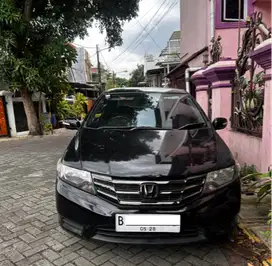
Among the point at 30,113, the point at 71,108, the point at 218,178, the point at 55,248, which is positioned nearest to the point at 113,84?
the point at 71,108

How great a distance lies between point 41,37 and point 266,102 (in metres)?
9.01

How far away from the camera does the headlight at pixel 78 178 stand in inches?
77.1

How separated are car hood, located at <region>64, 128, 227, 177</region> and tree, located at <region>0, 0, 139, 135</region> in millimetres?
7284

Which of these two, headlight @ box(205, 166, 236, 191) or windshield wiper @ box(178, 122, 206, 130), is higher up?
windshield wiper @ box(178, 122, 206, 130)

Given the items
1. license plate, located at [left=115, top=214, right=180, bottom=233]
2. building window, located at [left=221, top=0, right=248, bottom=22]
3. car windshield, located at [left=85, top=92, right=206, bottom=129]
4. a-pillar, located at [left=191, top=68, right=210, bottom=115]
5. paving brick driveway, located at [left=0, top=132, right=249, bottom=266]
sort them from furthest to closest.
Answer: building window, located at [left=221, top=0, right=248, bottom=22]
a-pillar, located at [left=191, top=68, right=210, bottom=115]
car windshield, located at [left=85, top=92, right=206, bottom=129]
paving brick driveway, located at [left=0, top=132, right=249, bottom=266]
license plate, located at [left=115, top=214, right=180, bottom=233]

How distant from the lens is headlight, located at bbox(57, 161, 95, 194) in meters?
1.96

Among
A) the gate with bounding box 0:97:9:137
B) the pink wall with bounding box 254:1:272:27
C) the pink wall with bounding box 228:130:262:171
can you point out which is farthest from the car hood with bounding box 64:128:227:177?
the gate with bounding box 0:97:9:137

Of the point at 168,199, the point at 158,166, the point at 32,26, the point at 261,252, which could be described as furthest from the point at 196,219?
the point at 32,26

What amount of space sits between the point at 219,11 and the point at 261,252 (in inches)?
302

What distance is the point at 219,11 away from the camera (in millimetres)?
7887

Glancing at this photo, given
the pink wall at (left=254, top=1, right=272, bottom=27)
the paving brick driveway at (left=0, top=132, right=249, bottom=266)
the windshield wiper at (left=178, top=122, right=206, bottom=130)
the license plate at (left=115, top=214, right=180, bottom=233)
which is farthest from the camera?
the pink wall at (left=254, top=1, right=272, bottom=27)

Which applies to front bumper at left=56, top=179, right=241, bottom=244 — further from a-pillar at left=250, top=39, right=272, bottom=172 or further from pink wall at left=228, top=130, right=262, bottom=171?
pink wall at left=228, top=130, right=262, bottom=171

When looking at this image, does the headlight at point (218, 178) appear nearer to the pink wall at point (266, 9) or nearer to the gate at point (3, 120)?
the pink wall at point (266, 9)

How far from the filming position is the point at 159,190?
6.03 feet
